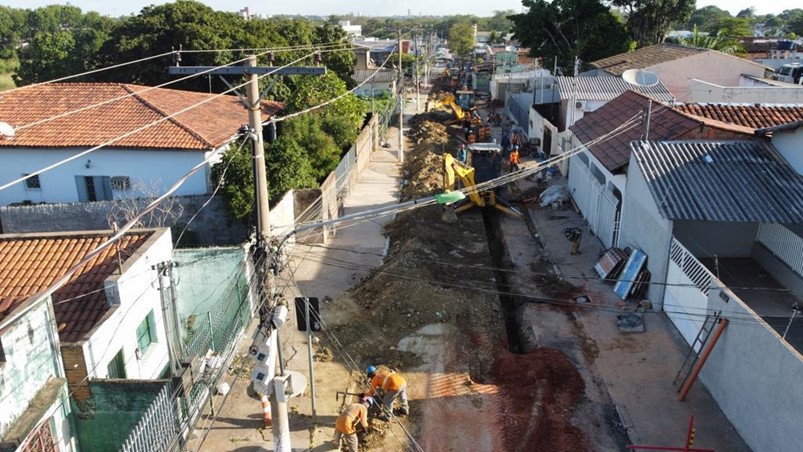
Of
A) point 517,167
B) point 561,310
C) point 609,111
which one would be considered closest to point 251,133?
point 561,310

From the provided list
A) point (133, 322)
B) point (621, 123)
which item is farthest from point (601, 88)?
point (133, 322)

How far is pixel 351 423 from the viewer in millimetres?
11320

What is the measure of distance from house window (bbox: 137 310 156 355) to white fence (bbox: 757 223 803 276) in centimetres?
1524

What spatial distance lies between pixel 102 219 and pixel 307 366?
1068cm

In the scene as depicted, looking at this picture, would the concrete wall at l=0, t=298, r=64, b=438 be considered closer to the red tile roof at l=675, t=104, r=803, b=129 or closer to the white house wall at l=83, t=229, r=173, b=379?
the white house wall at l=83, t=229, r=173, b=379

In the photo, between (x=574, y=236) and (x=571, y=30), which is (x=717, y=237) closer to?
(x=574, y=236)

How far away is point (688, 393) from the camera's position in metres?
13.3

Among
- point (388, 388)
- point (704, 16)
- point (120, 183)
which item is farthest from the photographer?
point (704, 16)

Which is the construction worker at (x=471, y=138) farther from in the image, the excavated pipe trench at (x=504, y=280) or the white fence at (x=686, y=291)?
the white fence at (x=686, y=291)

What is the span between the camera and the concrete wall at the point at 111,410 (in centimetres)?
1084

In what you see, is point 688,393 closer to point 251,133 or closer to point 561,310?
point 561,310

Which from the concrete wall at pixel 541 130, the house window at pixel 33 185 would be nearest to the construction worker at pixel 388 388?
the house window at pixel 33 185

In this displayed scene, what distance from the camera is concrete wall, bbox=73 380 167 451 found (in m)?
10.8

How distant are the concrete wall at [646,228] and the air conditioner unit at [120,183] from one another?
649 inches
